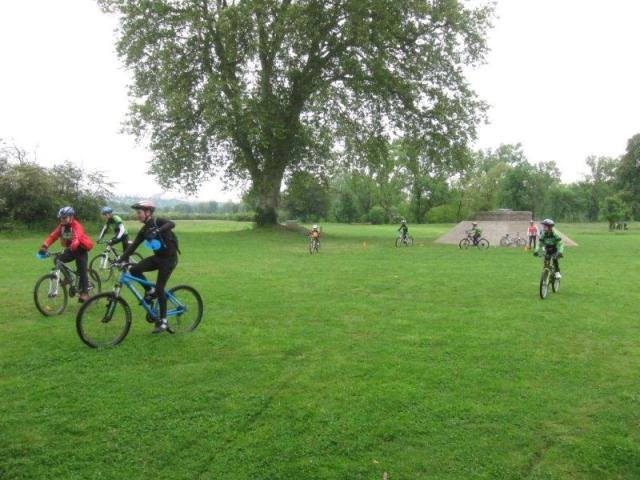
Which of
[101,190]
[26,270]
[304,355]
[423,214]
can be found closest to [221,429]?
[304,355]

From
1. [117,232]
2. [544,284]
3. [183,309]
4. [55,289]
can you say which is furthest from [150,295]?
[544,284]

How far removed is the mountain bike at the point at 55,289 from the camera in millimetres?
9492

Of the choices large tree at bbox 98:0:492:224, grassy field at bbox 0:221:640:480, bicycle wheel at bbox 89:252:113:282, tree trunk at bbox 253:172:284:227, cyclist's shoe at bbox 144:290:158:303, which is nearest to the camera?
grassy field at bbox 0:221:640:480

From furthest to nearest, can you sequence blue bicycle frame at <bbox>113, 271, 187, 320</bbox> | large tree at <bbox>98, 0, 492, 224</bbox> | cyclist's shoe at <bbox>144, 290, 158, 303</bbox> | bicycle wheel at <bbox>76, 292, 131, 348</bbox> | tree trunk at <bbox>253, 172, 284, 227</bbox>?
tree trunk at <bbox>253, 172, 284, 227</bbox>, large tree at <bbox>98, 0, 492, 224</bbox>, cyclist's shoe at <bbox>144, 290, 158, 303</bbox>, blue bicycle frame at <bbox>113, 271, 187, 320</bbox>, bicycle wheel at <bbox>76, 292, 131, 348</bbox>

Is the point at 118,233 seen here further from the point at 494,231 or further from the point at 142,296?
the point at 494,231

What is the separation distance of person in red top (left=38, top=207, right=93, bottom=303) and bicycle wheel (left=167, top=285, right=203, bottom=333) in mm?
2570

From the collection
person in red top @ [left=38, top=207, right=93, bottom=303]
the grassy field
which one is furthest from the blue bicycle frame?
person in red top @ [left=38, top=207, right=93, bottom=303]

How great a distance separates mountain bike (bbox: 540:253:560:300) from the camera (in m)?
11.8

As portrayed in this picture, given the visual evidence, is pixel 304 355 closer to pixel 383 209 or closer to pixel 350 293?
pixel 350 293

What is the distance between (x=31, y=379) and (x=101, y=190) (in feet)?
96.5

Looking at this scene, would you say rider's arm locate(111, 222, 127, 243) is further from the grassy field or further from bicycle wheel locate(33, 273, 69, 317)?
the grassy field

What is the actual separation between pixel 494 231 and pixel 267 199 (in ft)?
47.8

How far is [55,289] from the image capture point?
9695 millimetres

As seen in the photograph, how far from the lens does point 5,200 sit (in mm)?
28078
